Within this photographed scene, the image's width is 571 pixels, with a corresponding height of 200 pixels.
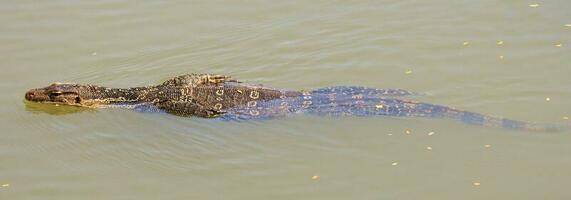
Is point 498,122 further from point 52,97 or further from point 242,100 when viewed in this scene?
point 52,97

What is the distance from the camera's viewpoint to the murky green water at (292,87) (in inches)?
320

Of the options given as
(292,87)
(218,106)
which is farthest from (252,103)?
(292,87)

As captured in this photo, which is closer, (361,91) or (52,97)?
(361,91)

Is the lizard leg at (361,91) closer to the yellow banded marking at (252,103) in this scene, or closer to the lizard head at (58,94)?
the yellow banded marking at (252,103)

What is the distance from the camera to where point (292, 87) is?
32.9ft

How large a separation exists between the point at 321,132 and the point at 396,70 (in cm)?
172

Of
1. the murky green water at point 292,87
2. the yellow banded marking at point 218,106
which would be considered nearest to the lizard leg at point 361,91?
the murky green water at point 292,87

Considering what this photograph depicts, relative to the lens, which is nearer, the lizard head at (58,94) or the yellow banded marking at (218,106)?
the yellow banded marking at (218,106)

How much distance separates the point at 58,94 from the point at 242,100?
7.85 feet

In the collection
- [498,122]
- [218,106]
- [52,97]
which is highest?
[52,97]

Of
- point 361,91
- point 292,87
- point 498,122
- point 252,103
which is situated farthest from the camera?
point 292,87

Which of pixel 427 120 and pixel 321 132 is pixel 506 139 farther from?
pixel 321 132

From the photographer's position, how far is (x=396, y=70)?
10.1 meters

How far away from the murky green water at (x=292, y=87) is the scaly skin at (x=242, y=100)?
13 centimetres
